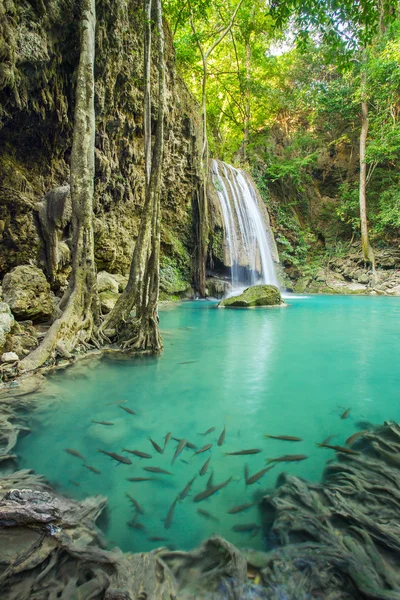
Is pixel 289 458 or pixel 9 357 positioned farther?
pixel 9 357

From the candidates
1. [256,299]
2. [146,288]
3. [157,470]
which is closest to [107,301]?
[146,288]

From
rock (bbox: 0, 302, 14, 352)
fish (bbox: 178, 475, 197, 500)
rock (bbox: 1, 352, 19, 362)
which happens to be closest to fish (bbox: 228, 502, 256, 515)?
fish (bbox: 178, 475, 197, 500)

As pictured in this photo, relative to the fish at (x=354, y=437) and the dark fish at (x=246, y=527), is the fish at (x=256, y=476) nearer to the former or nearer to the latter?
the dark fish at (x=246, y=527)

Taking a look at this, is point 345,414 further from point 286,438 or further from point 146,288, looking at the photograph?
point 146,288

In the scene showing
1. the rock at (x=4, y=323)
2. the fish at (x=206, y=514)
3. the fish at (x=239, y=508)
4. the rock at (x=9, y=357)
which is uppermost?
the rock at (x=4, y=323)

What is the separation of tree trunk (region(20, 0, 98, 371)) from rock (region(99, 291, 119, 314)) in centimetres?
193

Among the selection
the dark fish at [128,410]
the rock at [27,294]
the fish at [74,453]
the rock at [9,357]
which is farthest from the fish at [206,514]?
the rock at [27,294]

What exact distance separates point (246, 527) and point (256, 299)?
9.53 metres

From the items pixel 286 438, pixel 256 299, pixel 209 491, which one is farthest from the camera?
pixel 256 299

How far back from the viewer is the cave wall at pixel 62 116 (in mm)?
5516

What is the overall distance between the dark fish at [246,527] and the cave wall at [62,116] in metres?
6.13

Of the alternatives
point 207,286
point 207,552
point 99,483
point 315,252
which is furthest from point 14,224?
point 315,252

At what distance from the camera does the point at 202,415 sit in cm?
Result: 260

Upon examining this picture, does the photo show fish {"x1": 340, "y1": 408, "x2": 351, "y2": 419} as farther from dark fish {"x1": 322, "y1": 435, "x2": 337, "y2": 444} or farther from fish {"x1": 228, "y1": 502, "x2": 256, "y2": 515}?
fish {"x1": 228, "y1": 502, "x2": 256, "y2": 515}
